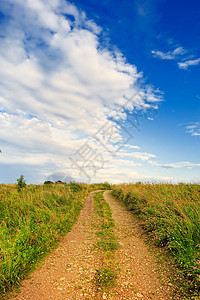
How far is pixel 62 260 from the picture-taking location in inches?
216

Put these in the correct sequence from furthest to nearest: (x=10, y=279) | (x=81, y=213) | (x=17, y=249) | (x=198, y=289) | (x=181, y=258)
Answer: (x=81, y=213) → (x=17, y=249) → (x=181, y=258) → (x=10, y=279) → (x=198, y=289)

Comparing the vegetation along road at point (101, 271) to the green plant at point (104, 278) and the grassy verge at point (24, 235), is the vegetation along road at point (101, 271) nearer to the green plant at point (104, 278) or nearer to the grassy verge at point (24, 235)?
the green plant at point (104, 278)

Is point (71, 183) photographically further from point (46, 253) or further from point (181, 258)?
point (181, 258)

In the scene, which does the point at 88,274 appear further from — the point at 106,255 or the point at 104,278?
the point at 106,255

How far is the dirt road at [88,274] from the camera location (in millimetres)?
3951

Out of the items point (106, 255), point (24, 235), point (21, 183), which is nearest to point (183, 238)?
point (106, 255)

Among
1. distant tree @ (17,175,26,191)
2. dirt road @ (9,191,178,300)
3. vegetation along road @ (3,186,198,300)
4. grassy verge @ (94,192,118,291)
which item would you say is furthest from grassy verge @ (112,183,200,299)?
distant tree @ (17,175,26,191)

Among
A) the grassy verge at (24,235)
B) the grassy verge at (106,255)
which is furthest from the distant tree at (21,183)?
the grassy verge at (106,255)

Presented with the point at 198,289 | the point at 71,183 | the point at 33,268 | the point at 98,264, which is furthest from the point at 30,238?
the point at 71,183

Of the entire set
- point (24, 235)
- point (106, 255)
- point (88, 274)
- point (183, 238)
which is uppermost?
point (183, 238)

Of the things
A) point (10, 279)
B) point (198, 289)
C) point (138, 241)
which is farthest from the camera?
point (138, 241)

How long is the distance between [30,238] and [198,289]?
5010 mm

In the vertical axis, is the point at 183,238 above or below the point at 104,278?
above

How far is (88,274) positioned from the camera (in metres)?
4.59
